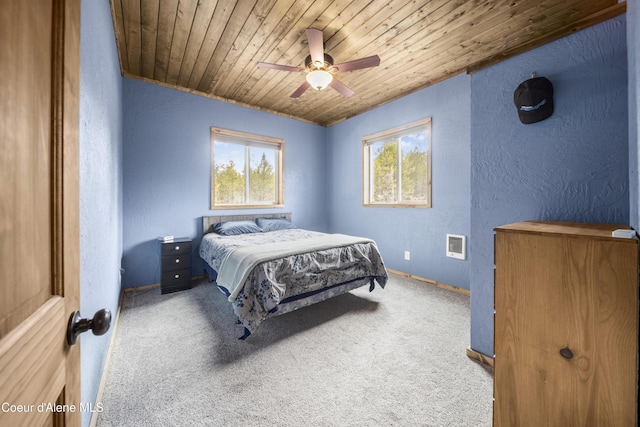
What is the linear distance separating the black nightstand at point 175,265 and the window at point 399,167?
286 cm

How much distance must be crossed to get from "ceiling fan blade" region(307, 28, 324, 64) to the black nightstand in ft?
8.62

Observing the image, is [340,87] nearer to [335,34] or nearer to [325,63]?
[325,63]

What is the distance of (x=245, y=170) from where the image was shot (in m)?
4.23

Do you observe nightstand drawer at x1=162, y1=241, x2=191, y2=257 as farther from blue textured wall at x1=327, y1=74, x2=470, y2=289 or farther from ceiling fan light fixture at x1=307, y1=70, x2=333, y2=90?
blue textured wall at x1=327, y1=74, x2=470, y2=289

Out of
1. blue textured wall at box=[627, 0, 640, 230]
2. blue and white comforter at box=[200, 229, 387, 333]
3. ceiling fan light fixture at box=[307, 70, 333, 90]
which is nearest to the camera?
blue textured wall at box=[627, 0, 640, 230]

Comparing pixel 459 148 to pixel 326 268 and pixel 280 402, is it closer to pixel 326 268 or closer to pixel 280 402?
pixel 326 268

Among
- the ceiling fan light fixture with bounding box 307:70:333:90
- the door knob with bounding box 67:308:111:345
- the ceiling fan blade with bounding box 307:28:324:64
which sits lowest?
the door knob with bounding box 67:308:111:345

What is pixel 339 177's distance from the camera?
4891 mm

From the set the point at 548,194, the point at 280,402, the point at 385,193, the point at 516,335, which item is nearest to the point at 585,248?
the point at 516,335

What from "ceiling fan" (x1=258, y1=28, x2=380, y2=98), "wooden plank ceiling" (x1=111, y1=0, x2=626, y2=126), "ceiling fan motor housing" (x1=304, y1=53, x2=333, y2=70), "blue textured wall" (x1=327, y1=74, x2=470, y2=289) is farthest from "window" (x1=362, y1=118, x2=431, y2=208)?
"ceiling fan motor housing" (x1=304, y1=53, x2=333, y2=70)

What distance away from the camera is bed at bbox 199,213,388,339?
204 centimetres

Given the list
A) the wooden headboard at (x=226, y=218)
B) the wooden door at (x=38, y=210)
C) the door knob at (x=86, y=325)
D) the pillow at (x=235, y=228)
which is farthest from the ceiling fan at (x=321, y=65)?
the door knob at (x=86, y=325)

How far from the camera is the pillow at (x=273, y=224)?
3986 millimetres

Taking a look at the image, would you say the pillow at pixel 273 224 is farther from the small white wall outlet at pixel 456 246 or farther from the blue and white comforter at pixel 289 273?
the small white wall outlet at pixel 456 246
